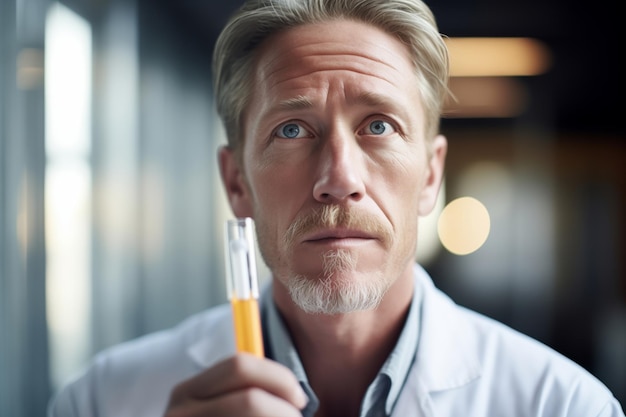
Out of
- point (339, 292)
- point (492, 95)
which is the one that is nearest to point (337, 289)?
point (339, 292)

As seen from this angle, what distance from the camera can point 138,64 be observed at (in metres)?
3.72

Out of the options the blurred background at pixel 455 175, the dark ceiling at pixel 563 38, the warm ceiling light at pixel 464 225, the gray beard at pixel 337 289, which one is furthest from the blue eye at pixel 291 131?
the warm ceiling light at pixel 464 225

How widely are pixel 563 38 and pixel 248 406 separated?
4771 mm

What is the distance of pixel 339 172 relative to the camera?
104 cm

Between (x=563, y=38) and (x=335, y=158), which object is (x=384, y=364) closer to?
(x=335, y=158)

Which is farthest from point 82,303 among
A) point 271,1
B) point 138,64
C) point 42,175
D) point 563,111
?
point 563,111

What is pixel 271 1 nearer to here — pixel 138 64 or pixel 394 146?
pixel 394 146

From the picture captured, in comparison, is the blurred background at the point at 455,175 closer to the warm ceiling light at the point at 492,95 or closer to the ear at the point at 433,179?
the warm ceiling light at the point at 492,95

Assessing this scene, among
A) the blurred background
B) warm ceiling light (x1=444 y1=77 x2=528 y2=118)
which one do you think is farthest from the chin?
warm ceiling light (x1=444 y1=77 x2=528 y2=118)

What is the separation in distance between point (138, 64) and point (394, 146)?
287cm

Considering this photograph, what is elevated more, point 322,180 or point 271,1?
point 271,1

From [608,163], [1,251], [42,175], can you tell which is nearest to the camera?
[1,251]

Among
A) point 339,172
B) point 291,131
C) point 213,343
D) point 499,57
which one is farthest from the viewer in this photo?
point 499,57

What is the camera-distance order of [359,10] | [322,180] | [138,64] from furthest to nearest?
1. [138,64]
2. [359,10]
3. [322,180]
